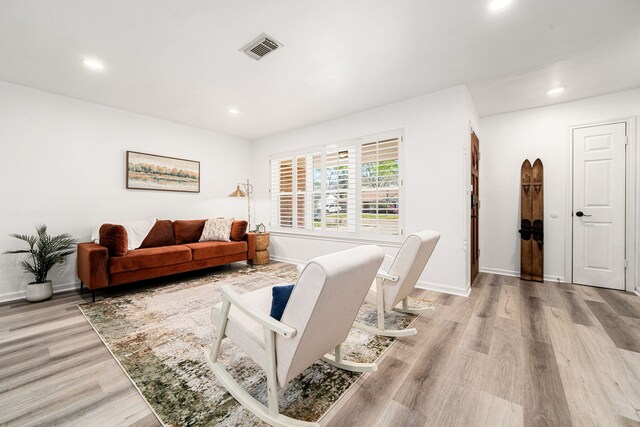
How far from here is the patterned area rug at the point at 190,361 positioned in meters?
1.38

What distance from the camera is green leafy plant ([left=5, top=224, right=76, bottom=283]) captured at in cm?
305

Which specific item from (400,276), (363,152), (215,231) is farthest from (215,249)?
(400,276)

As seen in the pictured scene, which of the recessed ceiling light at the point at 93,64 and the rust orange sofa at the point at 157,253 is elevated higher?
the recessed ceiling light at the point at 93,64

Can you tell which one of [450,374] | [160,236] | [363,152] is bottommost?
[450,374]

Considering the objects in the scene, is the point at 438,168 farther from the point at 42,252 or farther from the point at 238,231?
the point at 42,252

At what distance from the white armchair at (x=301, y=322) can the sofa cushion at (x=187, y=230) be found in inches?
127

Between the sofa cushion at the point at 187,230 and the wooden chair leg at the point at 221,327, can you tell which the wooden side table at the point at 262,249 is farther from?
the wooden chair leg at the point at 221,327

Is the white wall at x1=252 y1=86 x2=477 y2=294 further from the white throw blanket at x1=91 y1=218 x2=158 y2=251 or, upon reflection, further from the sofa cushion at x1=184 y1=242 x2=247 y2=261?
the white throw blanket at x1=91 y1=218 x2=158 y2=251

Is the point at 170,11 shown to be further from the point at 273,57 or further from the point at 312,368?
the point at 312,368

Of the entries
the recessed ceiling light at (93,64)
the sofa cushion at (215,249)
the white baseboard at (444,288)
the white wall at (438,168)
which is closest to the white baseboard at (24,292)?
the sofa cushion at (215,249)

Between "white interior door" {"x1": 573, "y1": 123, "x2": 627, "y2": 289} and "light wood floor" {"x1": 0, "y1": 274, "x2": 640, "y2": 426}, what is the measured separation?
1025 mm

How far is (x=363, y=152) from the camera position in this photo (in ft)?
13.2

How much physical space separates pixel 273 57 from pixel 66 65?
221 centimetres

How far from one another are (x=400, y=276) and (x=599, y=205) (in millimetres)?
3509
